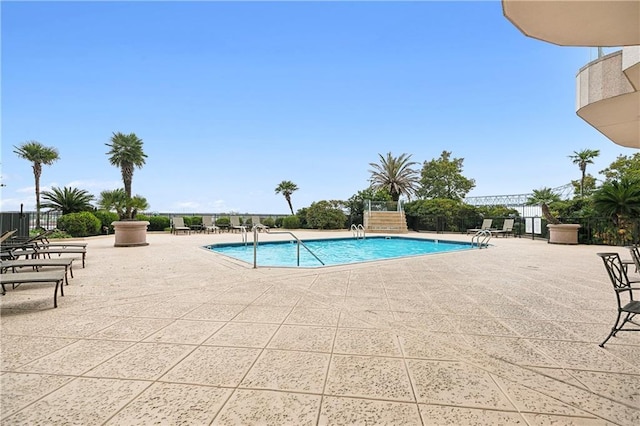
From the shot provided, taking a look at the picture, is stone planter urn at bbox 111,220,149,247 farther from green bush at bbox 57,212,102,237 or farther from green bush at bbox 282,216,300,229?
green bush at bbox 282,216,300,229

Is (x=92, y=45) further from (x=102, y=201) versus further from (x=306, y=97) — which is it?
(x=306, y=97)

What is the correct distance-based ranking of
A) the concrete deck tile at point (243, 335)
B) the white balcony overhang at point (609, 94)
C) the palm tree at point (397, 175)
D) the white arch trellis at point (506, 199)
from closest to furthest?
the concrete deck tile at point (243, 335) → the white balcony overhang at point (609, 94) → the white arch trellis at point (506, 199) → the palm tree at point (397, 175)

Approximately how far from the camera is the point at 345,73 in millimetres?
19141

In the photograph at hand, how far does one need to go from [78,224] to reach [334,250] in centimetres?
1070

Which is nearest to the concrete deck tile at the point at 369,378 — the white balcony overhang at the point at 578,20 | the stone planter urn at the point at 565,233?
the white balcony overhang at the point at 578,20

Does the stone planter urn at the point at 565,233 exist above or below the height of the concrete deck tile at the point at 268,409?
above

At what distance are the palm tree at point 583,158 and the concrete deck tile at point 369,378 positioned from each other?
101 ft

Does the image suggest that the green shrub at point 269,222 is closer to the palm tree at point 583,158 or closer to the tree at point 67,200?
the tree at point 67,200

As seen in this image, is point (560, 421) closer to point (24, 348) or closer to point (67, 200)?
point (24, 348)

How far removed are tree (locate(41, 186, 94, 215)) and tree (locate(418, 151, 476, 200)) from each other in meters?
26.2

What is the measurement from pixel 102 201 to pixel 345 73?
14516 mm

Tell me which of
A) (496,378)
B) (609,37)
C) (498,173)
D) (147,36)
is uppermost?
(147,36)

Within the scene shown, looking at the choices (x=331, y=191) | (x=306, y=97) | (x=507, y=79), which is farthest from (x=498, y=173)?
(x=306, y=97)

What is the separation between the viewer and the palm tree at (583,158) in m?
26.0
